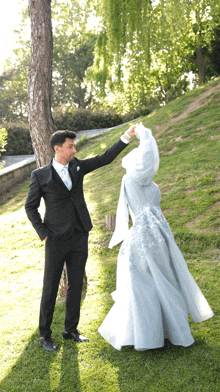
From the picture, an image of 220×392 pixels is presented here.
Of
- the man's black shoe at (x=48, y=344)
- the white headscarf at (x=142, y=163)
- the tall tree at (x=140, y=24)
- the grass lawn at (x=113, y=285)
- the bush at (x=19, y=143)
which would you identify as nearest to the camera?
the grass lawn at (x=113, y=285)

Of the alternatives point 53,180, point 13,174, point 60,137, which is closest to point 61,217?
point 53,180

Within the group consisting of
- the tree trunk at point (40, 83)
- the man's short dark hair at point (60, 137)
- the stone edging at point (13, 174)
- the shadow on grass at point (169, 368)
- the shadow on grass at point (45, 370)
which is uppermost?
the tree trunk at point (40, 83)

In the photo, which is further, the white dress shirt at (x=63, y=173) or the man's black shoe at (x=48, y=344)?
the man's black shoe at (x=48, y=344)

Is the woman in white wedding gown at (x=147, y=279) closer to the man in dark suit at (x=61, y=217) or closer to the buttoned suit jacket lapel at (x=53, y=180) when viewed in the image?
the man in dark suit at (x=61, y=217)

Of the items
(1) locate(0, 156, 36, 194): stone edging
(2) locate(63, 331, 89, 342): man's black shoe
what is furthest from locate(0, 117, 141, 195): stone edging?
(2) locate(63, 331, 89, 342): man's black shoe

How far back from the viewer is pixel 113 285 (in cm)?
497

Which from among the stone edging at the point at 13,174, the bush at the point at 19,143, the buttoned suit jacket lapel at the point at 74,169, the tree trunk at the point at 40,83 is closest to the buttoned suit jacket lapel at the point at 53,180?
the buttoned suit jacket lapel at the point at 74,169

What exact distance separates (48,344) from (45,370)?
352 mm

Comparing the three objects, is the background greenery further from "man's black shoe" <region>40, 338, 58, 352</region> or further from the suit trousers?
"man's black shoe" <region>40, 338, 58, 352</region>

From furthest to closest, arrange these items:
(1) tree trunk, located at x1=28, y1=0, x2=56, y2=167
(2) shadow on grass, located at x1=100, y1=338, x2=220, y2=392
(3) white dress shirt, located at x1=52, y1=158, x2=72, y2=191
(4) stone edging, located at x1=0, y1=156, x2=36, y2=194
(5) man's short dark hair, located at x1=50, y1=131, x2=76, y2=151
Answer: (4) stone edging, located at x1=0, y1=156, x2=36, y2=194, (1) tree trunk, located at x1=28, y1=0, x2=56, y2=167, (3) white dress shirt, located at x1=52, y1=158, x2=72, y2=191, (5) man's short dark hair, located at x1=50, y1=131, x2=76, y2=151, (2) shadow on grass, located at x1=100, y1=338, x2=220, y2=392

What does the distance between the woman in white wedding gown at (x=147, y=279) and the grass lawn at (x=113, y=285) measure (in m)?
0.24

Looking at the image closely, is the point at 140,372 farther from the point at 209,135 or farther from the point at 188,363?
the point at 209,135

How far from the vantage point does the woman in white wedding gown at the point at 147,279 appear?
3049 millimetres

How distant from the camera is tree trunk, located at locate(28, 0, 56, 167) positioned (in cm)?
469
